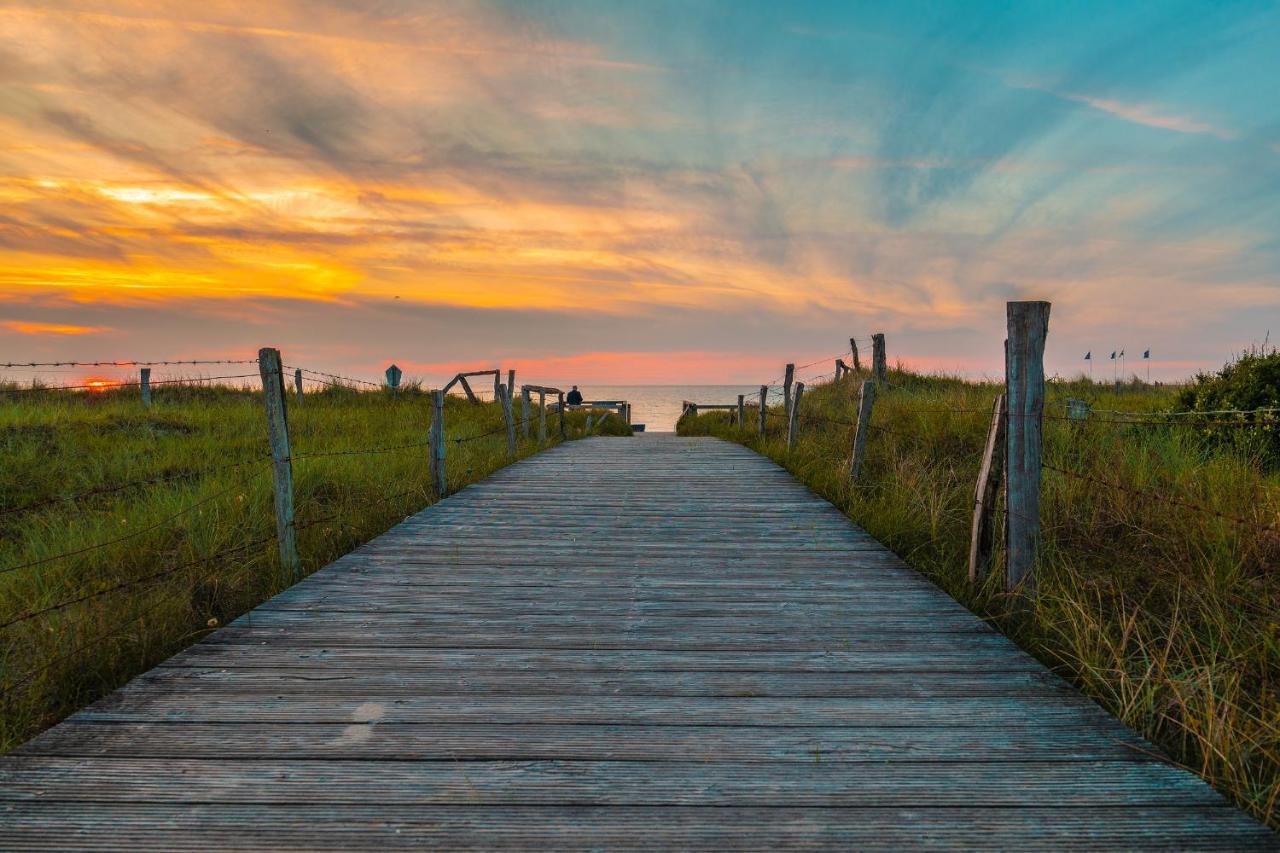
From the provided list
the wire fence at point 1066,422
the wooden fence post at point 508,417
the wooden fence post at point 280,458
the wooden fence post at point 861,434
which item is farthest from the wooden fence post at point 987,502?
the wooden fence post at point 508,417

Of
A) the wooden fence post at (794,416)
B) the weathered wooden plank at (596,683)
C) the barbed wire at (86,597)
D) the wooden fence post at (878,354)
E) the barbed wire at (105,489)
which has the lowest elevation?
the weathered wooden plank at (596,683)

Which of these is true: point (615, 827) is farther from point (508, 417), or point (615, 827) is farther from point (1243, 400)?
point (508, 417)

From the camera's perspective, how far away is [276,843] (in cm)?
184

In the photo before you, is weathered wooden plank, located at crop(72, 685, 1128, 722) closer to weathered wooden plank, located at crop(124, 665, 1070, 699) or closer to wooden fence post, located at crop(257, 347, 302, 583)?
weathered wooden plank, located at crop(124, 665, 1070, 699)

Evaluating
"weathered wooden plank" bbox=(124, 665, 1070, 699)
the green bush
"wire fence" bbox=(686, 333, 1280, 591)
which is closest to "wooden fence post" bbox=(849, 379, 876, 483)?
"wire fence" bbox=(686, 333, 1280, 591)

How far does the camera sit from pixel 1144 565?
4012 mm

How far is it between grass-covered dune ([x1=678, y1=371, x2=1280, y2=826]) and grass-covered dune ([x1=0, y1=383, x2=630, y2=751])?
158 inches

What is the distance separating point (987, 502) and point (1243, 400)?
5.80m

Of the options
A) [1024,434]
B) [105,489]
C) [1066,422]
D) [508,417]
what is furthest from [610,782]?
[508,417]

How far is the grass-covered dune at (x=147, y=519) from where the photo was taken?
3.12 m

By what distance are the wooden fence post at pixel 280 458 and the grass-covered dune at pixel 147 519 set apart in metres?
0.15

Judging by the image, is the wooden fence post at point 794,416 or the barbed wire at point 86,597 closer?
the barbed wire at point 86,597

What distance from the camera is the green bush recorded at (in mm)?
6539

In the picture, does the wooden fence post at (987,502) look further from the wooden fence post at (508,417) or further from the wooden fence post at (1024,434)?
the wooden fence post at (508,417)
